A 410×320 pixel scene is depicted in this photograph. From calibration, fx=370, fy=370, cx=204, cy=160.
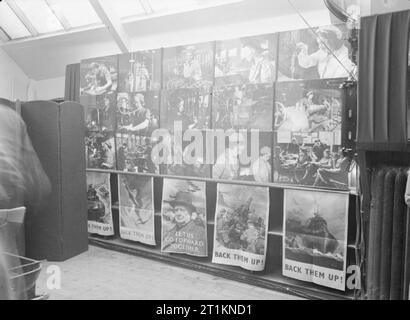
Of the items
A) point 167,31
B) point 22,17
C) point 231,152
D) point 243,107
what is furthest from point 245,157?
point 22,17

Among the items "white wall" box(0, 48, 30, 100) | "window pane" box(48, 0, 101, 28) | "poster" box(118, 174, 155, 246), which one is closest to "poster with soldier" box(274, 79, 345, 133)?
"poster" box(118, 174, 155, 246)

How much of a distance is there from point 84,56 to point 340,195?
357 cm

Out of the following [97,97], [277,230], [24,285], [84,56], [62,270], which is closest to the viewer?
[24,285]

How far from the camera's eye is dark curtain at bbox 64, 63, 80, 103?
4250mm

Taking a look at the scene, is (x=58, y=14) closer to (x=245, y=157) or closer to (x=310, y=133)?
(x=245, y=157)

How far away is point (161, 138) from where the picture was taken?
329 centimetres

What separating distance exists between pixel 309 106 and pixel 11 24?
432 cm

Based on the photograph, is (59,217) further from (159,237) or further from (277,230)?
(277,230)

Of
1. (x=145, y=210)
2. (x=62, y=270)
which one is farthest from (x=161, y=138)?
(x=62, y=270)

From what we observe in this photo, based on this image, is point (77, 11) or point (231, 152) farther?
point (77, 11)

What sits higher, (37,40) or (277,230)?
(37,40)

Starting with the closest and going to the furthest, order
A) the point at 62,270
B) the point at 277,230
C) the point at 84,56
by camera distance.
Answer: the point at 277,230 → the point at 62,270 → the point at 84,56

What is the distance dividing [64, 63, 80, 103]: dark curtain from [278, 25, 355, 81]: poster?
2522 mm

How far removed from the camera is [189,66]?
3156 millimetres
